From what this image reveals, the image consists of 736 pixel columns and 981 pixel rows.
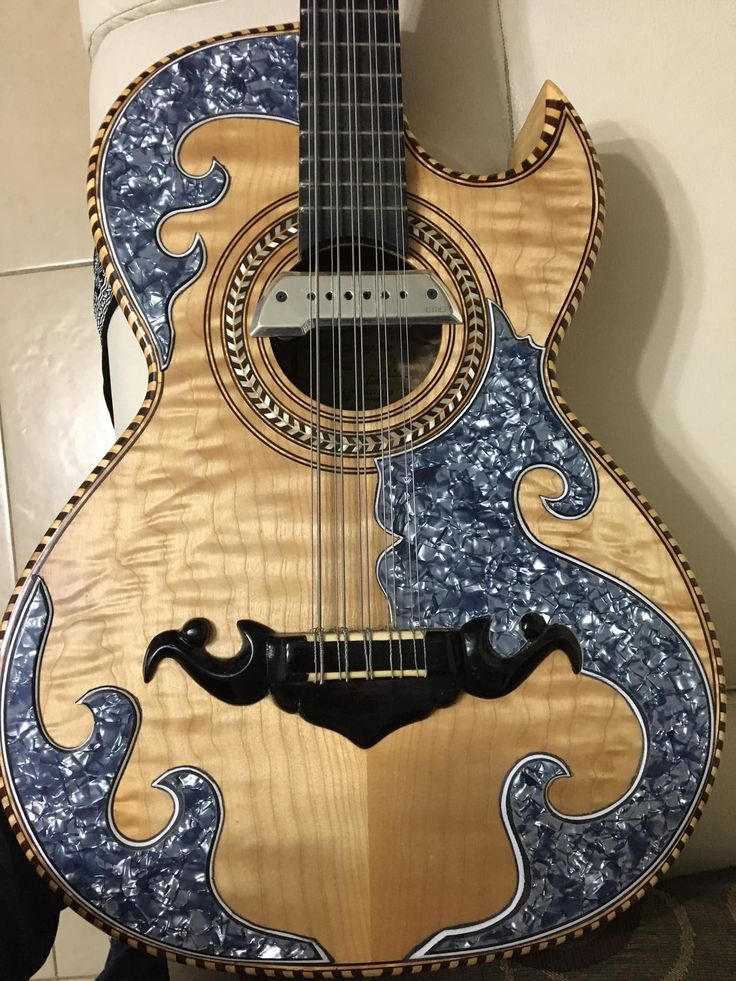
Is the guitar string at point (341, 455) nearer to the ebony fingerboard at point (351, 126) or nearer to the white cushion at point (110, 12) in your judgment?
the ebony fingerboard at point (351, 126)

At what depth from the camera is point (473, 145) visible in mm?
916

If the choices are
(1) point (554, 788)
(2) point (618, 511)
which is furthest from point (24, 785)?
(2) point (618, 511)

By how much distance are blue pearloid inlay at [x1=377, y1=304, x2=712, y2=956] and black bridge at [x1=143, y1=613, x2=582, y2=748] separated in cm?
2

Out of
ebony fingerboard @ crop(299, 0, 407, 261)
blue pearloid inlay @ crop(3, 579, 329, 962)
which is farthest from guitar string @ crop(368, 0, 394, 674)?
blue pearloid inlay @ crop(3, 579, 329, 962)

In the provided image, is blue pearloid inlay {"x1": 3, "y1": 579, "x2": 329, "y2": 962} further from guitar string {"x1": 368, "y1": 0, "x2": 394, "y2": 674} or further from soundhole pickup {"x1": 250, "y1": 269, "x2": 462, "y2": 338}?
soundhole pickup {"x1": 250, "y1": 269, "x2": 462, "y2": 338}

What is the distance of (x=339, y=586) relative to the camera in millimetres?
609

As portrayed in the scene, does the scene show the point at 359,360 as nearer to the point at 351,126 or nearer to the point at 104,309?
the point at 351,126

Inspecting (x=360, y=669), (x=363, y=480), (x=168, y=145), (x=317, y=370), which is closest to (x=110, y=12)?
(x=168, y=145)

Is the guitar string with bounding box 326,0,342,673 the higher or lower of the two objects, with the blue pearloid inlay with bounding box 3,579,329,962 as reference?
higher

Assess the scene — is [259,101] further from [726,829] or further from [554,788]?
[726,829]

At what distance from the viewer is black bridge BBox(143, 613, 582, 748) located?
0.58 meters

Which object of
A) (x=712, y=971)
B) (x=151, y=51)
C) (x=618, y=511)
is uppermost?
(x=151, y=51)

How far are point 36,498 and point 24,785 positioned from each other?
589 millimetres

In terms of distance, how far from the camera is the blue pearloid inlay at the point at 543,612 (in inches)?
23.3
